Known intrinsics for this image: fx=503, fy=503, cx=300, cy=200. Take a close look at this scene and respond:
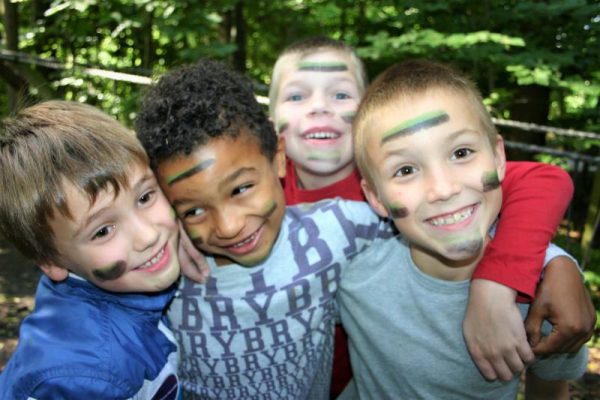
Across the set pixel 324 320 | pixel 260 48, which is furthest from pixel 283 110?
pixel 260 48

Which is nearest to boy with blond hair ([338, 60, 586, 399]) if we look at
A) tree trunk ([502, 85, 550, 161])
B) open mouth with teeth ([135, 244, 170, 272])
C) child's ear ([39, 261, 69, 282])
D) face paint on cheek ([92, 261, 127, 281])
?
open mouth with teeth ([135, 244, 170, 272])

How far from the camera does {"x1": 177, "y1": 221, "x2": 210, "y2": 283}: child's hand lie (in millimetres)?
1636

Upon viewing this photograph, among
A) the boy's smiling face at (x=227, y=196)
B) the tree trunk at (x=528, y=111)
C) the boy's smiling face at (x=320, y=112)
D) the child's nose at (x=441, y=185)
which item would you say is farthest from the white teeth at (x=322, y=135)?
the tree trunk at (x=528, y=111)

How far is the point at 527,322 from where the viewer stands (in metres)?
1.45

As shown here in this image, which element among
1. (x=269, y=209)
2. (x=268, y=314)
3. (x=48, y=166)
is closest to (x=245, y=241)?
(x=269, y=209)

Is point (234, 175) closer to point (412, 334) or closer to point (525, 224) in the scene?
point (412, 334)

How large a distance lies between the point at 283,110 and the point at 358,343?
1.00 metres

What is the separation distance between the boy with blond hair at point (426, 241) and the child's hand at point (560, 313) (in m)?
0.03

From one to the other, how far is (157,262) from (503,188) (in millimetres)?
1140

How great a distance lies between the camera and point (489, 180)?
147 centimetres

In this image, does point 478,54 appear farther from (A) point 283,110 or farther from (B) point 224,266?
(B) point 224,266

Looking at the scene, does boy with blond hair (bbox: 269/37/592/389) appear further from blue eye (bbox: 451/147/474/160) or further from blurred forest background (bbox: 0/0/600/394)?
blurred forest background (bbox: 0/0/600/394)

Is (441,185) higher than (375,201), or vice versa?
(441,185)

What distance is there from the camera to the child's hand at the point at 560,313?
1414mm
